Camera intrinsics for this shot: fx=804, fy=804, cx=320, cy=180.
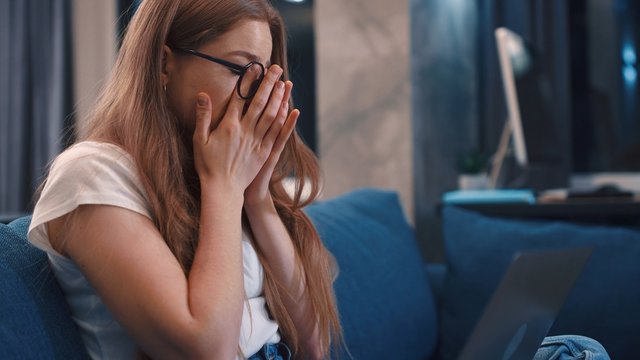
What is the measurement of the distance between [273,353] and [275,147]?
311 millimetres

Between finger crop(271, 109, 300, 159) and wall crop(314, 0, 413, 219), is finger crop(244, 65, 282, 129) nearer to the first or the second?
finger crop(271, 109, 300, 159)

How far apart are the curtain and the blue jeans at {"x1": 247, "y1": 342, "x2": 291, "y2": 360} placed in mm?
3257

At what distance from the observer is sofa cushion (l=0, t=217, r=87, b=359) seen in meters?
0.94

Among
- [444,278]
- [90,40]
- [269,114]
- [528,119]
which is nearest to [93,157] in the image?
[269,114]

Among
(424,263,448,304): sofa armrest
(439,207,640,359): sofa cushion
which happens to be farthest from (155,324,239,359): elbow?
(424,263,448,304): sofa armrest

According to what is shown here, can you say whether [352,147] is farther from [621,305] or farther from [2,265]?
[2,265]

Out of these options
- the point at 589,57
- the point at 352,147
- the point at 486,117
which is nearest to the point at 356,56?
the point at 352,147

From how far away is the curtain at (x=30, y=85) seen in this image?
167 inches

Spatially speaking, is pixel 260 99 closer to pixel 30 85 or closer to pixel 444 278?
pixel 444 278

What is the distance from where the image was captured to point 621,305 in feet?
5.96

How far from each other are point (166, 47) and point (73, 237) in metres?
0.30

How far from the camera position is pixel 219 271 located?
98cm

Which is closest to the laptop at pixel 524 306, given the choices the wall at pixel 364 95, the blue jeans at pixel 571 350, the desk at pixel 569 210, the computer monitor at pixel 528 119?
the blue jeans at pixel 571 350

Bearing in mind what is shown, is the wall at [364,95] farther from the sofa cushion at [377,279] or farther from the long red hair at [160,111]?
the long red hair at [160,111]
